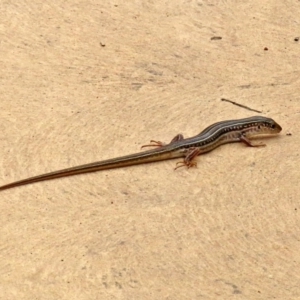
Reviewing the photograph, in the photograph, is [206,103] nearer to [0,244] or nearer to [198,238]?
[198,238]

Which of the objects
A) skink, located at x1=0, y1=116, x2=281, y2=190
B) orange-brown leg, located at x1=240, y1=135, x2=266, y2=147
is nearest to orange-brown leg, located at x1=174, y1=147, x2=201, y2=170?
skink, located at x1=0, y1=116, x2=281, y2=190

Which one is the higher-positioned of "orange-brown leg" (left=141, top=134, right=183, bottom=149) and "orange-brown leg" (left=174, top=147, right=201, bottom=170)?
"orange-brown leg" (left=141, top=134, right=183, bottom=149)

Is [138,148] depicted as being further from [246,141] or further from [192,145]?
[246,141]

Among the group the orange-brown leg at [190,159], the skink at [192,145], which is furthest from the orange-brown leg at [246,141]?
the orange-brown leg at [190,159]

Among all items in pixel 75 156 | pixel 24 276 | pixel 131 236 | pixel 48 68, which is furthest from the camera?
pixel 48 68

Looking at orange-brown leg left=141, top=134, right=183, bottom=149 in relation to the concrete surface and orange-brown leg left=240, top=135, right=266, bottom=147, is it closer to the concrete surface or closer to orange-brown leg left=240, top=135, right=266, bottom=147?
the concrete surface

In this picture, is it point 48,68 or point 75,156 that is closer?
point 75,156

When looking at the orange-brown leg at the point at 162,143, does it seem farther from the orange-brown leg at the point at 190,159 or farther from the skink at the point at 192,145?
the orange-brown leg at the point at 190,159

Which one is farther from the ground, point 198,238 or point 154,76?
point 154,76

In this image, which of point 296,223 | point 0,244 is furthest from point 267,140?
point 0,244
